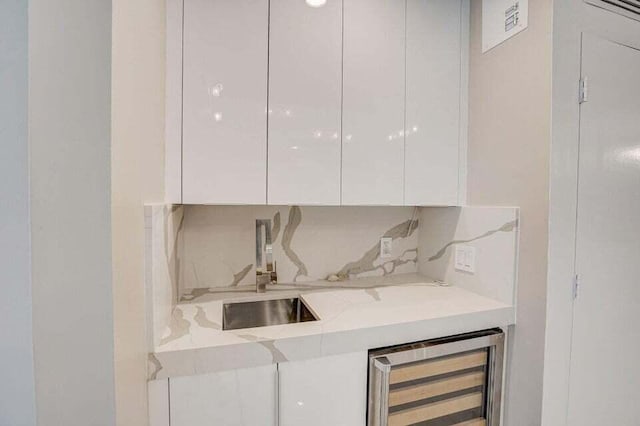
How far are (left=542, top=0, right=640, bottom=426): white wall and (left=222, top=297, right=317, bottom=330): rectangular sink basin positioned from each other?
1031 millimetres

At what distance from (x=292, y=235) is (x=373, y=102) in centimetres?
83

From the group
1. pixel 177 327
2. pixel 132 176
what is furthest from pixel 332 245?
pixel 132 176

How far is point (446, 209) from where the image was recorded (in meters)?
1.67

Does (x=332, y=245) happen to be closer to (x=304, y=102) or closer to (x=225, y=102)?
(x=304, y=102)

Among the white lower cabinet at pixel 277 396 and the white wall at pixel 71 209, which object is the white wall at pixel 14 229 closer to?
the white wall at pixel 71 209

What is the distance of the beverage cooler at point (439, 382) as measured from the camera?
3.54 feet

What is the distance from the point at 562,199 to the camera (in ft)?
3.80

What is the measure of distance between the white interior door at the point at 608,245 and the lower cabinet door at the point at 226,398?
125cm

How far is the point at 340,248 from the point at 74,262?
135 cm

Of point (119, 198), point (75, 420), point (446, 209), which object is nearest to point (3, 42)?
point (119, 198)

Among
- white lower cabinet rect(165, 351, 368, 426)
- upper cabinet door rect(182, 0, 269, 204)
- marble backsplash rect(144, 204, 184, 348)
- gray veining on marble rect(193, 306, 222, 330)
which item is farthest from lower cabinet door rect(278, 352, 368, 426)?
upper cabinet door rect(182, 0, 269, 204)

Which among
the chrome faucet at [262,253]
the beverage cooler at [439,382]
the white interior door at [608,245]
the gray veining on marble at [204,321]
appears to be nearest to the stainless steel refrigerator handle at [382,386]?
the beverage cooler at [439,382]

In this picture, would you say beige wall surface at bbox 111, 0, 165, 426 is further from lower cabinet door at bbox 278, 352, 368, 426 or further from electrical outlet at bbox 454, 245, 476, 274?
electrical outlet at bbox 454, 245, 476, 274

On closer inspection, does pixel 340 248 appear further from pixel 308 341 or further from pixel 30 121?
pixel 30 121
